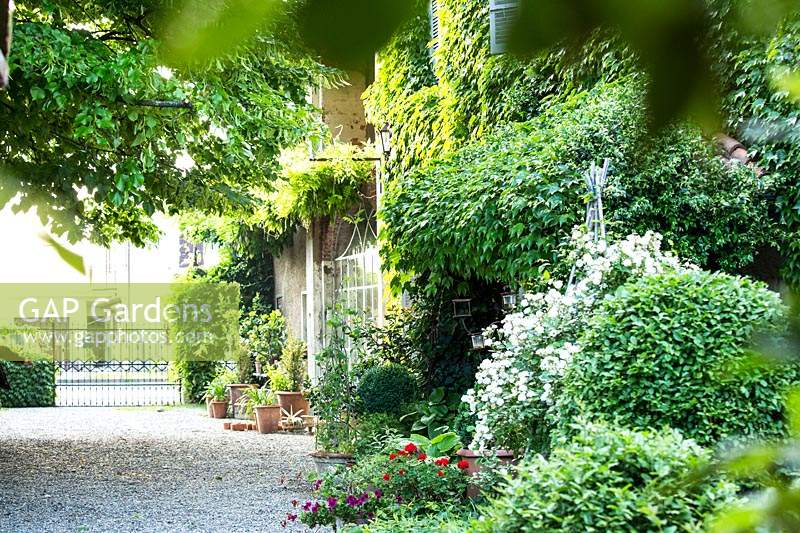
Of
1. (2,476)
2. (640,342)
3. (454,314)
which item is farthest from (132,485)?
(640,342)

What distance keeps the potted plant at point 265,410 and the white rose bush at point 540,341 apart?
742cm

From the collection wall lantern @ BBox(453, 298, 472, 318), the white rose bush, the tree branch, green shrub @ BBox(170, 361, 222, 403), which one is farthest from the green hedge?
the white rose bush

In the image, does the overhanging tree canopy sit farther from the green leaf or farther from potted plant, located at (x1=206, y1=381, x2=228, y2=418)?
potted plant, located at (x1=206, y1=381, x2=228, y2=418)

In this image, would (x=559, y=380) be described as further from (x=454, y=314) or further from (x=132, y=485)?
(x=132, y=485)

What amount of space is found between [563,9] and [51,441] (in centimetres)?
1156

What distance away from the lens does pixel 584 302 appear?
4.95 m

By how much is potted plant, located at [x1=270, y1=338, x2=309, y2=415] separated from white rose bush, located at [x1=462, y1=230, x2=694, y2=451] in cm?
787

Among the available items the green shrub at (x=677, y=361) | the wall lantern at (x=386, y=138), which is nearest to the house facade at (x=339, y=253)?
the wall lantern at (x=386, y=138)

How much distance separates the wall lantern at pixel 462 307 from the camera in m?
8.63

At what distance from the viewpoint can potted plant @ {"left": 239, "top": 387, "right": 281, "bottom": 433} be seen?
12.2m

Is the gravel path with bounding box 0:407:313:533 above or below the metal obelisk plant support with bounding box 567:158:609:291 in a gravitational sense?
below

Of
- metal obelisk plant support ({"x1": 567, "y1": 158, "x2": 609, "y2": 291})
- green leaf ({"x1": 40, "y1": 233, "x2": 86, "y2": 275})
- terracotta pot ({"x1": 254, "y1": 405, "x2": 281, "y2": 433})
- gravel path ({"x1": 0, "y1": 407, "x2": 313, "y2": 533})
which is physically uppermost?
metal obelisk plant support ({"x1": 567, "y1": 158, "x2": 609, "y2": 291})

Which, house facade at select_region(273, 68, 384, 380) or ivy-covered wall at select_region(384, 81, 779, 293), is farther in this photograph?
house facade at select_region(273, 68, 384, 380)

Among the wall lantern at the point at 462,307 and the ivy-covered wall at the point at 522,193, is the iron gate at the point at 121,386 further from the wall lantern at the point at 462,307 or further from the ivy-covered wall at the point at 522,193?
the ivy-covered wall at the point at 522,193
